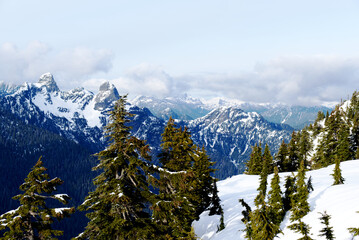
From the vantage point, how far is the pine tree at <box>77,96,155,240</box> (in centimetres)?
1208

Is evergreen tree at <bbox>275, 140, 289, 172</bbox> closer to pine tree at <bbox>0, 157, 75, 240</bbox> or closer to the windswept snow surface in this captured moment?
the windswept snow surface

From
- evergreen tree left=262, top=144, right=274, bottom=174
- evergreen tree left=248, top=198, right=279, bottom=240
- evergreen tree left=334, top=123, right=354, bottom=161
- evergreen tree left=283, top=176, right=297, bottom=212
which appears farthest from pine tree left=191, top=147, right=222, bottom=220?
evergreen tree left=334, top=123, right=354, bottom=161

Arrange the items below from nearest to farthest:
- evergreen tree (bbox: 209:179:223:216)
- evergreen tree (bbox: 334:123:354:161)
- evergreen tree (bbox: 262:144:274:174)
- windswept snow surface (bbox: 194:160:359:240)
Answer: windswept snow surface (bbox: 194:160:359:240)
evergreen tree (bbox: 209:179:223:216)
evergreen tree (bbox: 334:123:354:161)
evergreen tree (bbox: 262:144:274:174)

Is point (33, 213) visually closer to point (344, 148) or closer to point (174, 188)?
point (174, 188)

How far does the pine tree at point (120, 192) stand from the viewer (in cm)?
1208

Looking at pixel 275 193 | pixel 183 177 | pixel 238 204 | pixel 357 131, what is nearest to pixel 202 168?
pixel 238 204

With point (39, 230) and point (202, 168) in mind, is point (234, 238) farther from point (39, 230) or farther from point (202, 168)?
point (39, 230)

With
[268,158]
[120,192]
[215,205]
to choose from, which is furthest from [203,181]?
[268,158]

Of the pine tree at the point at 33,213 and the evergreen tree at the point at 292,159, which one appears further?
the evergreen tree at the point at 292,159

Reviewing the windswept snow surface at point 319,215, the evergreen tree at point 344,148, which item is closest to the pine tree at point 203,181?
the windswept snow surface at point 319,215

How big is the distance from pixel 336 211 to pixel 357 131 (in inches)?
2249

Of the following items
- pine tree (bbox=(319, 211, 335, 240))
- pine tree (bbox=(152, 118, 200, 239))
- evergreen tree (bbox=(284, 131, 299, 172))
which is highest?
pine tree (bbox=(152, 118, 200, 239))

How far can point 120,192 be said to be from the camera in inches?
470

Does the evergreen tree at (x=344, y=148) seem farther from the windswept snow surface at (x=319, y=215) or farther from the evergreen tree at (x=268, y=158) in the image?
the windswept snow surface at (x=319, y=215)
